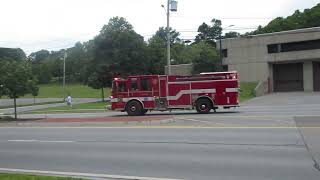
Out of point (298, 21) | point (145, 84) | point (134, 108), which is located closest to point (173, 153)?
point (134, 108)

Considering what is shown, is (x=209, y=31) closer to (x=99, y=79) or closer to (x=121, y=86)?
(x=99, y=79)

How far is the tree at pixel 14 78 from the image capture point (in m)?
32.7

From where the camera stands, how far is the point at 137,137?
1717cm

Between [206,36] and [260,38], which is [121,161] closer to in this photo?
[260,38]

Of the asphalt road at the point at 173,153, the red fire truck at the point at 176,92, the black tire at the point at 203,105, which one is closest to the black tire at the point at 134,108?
the red fire truck at the point at 176,92

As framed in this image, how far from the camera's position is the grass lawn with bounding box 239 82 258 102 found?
190 ft

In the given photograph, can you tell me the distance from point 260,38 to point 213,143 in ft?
179

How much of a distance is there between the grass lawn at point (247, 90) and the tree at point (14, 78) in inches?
1103

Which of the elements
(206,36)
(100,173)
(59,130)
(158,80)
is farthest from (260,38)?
(206,36)

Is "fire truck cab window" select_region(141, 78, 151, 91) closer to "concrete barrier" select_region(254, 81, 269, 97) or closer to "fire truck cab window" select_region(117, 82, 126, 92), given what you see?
"fire truck cab window" select_region(117, 82, 126, 92)

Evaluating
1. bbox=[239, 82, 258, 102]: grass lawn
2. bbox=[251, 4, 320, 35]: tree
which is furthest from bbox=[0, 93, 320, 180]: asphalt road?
bbox=[251, 4, 320, 35]: tree

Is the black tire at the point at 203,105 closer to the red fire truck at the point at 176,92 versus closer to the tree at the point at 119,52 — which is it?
the red fire truck at the point at 176,92

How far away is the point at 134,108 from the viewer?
104 feet

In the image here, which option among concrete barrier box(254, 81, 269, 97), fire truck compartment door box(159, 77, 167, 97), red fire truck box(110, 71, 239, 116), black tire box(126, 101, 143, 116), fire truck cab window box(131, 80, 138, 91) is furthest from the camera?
concrete barrier box(254, 81, 269, 97)
